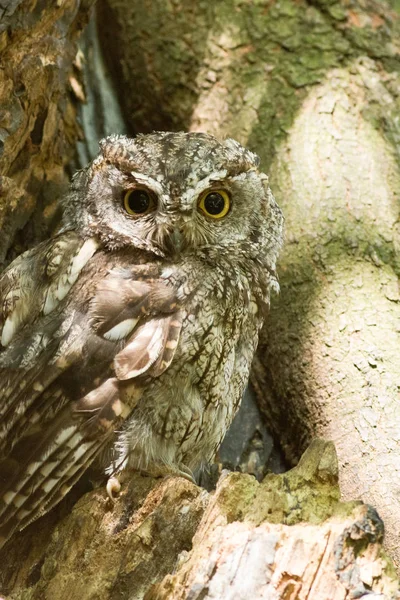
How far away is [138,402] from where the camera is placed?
2430 millimetres

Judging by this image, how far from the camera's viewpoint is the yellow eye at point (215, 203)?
266cm

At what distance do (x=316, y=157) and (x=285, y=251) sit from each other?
431 mm

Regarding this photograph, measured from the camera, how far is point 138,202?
2.64 metres

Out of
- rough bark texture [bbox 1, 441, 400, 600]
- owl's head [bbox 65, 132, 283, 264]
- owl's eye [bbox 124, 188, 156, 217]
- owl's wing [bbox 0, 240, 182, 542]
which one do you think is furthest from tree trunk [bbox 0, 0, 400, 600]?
owl's eye [bbox 124, 188, 156, 217]

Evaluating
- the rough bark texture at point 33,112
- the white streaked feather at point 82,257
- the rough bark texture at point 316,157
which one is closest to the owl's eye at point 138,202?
the white streaked feather at point 82,257

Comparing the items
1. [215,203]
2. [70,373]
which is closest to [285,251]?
[215,203]

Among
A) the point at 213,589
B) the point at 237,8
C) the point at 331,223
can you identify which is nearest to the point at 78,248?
the point at 331,223

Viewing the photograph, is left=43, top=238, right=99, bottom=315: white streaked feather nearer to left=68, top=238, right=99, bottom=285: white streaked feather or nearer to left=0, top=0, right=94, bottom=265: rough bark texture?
left=68, top=238, right=99, bottom=285: white streaked feather

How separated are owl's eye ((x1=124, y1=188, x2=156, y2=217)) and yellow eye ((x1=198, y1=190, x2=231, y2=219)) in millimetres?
164

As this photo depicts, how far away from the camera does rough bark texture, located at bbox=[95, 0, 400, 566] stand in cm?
288

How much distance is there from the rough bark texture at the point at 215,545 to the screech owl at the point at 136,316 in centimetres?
13

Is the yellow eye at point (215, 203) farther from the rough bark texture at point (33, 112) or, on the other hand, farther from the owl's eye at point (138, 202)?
the rough bark texture at point (33, 112)

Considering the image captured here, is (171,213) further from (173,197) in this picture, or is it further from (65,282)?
(65,282)

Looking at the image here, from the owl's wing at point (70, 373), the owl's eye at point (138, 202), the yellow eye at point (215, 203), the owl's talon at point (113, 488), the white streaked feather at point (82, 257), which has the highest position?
the yellow eye at point (215, 203)
